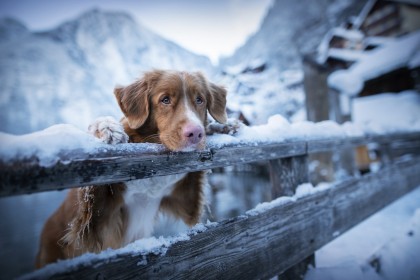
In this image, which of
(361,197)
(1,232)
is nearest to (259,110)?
(361,197)

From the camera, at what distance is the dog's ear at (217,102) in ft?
6.43

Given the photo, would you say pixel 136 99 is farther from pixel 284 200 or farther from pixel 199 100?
pixel 284 200

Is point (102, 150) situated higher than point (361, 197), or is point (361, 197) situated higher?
point (102, 150)

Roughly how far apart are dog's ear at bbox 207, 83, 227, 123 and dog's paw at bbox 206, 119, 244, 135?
4cm

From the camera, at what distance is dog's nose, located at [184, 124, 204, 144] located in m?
1.42

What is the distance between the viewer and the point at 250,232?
151 cm

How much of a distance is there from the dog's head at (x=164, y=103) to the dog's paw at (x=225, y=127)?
0.05 meters

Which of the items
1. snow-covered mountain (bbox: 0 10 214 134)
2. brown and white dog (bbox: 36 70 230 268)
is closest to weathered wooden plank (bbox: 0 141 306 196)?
brown and white dog (bbox: 36 70 230 268)

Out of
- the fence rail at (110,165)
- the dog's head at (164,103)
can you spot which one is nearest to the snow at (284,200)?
the fence rail at (110,165)

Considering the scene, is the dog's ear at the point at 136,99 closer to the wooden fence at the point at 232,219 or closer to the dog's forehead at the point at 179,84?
the dog's forehead at the point at 179,84

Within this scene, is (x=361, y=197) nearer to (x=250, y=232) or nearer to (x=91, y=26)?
(x=250, y=232)

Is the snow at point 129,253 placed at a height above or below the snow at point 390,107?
below

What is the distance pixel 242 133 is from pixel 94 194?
3.52 ft

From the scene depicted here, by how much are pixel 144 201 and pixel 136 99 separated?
85 cm
